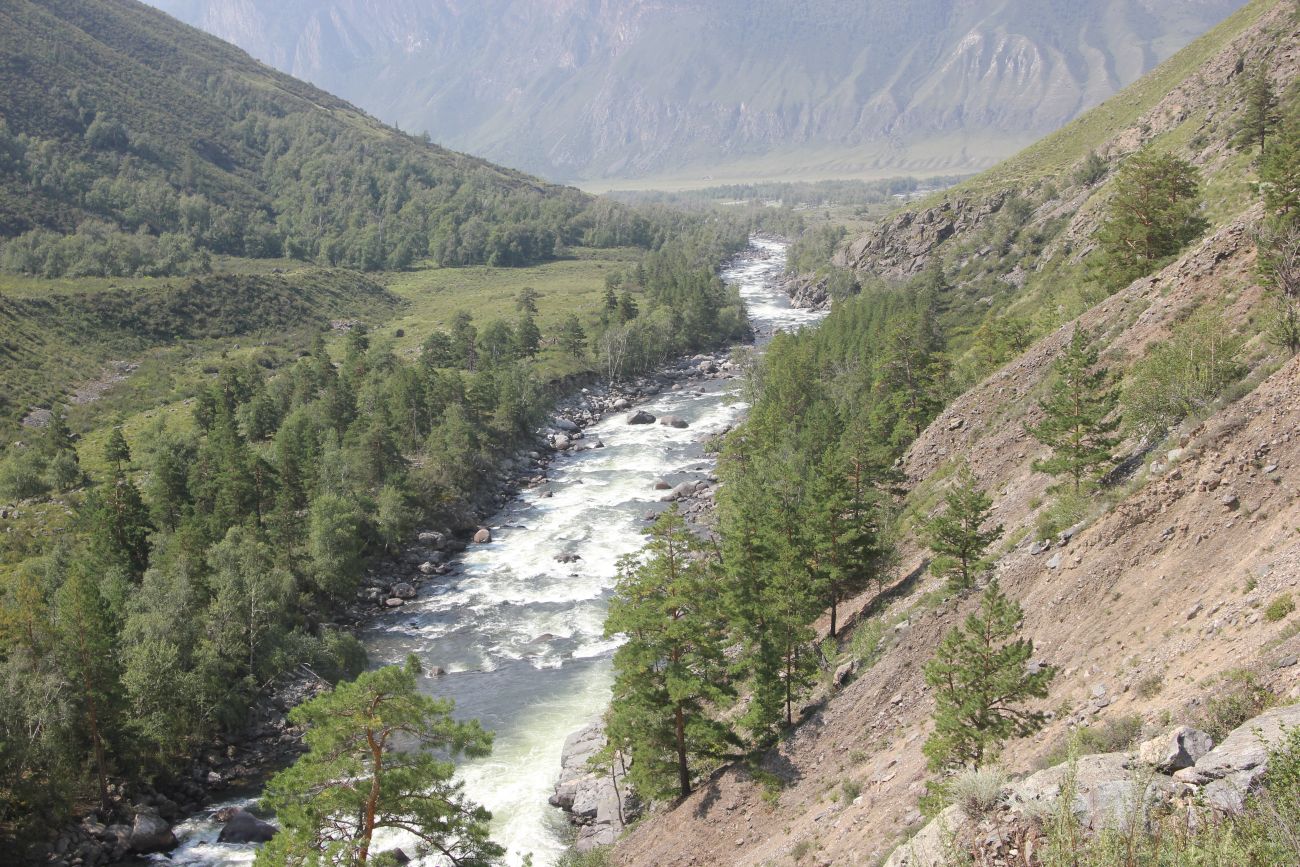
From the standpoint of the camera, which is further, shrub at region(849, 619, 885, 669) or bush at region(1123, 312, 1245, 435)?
shrub at region(849, 619, 885, 669)

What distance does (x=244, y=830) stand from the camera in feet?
134

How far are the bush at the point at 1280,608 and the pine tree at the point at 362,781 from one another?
22.9 meters

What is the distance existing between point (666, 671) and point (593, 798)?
11.3 m

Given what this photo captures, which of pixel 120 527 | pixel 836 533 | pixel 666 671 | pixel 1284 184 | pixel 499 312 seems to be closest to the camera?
pixel 666 671

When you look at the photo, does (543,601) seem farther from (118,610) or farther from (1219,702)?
(1219,702)

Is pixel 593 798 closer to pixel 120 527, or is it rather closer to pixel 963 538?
pixel 963 538

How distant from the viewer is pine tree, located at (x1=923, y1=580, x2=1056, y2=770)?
22.2 m

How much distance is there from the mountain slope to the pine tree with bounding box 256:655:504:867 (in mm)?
9959

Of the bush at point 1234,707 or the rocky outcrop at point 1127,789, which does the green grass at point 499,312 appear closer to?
the bush at point 1234,707

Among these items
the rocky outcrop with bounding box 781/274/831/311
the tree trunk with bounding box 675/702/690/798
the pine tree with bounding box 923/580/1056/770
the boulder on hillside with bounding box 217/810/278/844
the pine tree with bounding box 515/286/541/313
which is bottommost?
the boulder on hillside with bounding box 217/810/278/844

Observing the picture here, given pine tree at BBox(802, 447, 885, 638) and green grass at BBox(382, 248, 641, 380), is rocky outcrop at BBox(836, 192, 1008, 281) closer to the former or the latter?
green grass at BBox(382, 248, 641, 380)

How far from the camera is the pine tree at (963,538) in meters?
34.0

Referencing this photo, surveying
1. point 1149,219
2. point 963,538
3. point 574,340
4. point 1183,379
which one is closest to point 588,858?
point 963,538

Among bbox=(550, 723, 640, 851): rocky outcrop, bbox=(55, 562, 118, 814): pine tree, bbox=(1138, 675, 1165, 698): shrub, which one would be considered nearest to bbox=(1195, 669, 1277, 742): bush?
bbox=(1138, 675, 1165, 698): shrub
